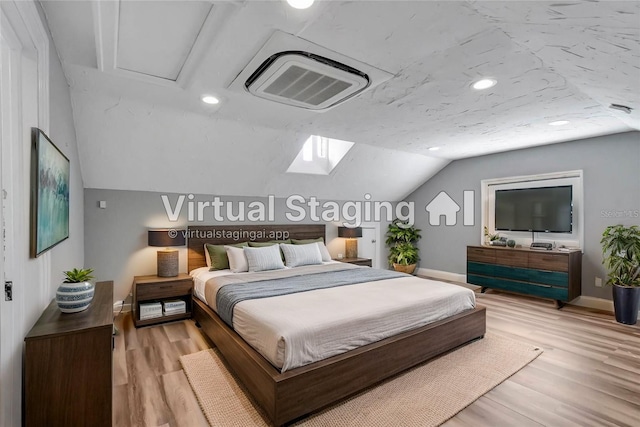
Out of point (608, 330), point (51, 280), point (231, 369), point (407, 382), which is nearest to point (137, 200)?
point (51, 280)

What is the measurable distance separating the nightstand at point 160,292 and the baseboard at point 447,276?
15.1ft

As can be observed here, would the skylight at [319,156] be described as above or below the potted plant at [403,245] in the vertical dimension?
above

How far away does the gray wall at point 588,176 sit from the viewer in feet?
12.8

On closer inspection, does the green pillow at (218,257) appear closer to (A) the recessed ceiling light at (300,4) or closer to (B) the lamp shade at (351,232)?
(B) the lamp shade at (351,232)

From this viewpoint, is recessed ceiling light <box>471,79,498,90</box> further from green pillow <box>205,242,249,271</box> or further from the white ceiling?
green pillow <box>205,242,249,271</box>

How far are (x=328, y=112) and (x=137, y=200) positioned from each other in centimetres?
274

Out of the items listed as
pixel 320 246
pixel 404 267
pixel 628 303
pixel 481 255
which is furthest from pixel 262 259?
pixel 628 303

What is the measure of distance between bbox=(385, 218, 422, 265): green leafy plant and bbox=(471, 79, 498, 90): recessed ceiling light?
4095 mm

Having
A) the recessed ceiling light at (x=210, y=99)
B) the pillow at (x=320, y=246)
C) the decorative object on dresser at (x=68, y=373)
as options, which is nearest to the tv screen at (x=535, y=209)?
the pillow at (x=320, y=246)

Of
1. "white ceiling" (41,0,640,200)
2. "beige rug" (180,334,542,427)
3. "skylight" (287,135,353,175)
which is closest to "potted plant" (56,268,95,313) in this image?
"beige rug" (180,334,542,427)

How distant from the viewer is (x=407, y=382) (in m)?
2.40

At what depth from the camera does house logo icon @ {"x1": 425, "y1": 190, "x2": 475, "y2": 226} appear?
563cm

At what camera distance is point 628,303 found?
11.6 feet

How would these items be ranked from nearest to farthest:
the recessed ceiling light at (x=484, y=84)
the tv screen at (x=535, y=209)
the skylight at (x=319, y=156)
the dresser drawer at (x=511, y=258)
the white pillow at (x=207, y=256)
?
the recessed ceiling light at (x=484, y=84) → the white pillow at (x=207, y=256) → the tv screen at (x=535, y=209) → the dresser drawer at (x=511, y=258) → the skylight at (x=319, y=156)
